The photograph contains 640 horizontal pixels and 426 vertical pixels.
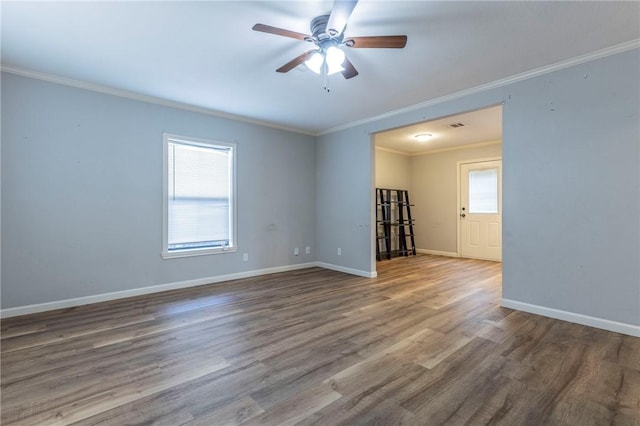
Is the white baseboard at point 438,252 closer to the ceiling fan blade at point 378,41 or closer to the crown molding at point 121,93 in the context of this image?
the crown molding at point 121,93

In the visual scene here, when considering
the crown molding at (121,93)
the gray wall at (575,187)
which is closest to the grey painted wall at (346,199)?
the crown molding at (121,93)

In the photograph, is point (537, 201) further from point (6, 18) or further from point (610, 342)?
point (6, 18)

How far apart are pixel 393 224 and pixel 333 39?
5.33 metres

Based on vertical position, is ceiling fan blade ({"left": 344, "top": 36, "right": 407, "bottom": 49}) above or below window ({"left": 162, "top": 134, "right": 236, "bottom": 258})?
above

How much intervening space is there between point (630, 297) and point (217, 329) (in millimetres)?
3618

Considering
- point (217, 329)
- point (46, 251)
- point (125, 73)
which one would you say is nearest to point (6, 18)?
point (125, 73)

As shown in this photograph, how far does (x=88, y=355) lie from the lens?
225 cm

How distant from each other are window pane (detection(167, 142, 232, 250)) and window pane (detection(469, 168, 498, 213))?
5250 mm

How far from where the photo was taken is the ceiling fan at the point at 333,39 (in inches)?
75.2

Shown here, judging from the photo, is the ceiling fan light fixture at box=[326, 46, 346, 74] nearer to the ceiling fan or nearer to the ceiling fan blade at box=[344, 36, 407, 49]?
the ceiling fan

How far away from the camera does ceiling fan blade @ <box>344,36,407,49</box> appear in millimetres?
2098

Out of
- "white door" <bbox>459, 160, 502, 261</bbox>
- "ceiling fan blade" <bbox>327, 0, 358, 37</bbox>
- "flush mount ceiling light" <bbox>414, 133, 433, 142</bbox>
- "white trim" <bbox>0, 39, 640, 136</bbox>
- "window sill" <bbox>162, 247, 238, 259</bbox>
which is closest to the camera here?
"ceiling fan blade" <bbox>327, 0, 358, 37</bbox>

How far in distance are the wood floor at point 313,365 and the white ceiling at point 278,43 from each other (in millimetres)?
2505

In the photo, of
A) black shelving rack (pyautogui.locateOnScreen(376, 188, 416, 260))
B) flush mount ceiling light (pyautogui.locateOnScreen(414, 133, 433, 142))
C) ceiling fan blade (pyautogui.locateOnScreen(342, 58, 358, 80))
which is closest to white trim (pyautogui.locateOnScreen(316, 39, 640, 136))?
flush mount ceiling light (pyautogui.locateOnScreen(414, 133, 433, 142))
